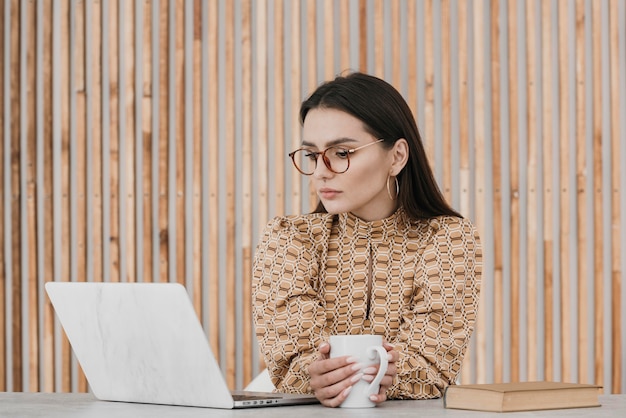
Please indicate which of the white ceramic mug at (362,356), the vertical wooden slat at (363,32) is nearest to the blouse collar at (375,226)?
the white ceramic mug at (362,356)

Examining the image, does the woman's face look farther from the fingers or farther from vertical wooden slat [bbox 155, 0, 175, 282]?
vertical wooden slat [bbox 155, 0, 175, 282]

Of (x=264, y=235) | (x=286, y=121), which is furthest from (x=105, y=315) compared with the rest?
(x=286, y=121)

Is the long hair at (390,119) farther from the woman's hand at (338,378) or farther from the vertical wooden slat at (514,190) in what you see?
the vertical wooden slat at (514,190)

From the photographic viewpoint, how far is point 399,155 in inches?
95.0

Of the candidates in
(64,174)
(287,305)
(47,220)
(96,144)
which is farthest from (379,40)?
(287,305)

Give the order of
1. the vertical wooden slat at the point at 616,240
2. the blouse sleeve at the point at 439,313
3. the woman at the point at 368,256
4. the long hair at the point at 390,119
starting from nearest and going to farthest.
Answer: the blouse sleeve at the point at 439,313, the woman at the point at 368,256, the long hair at the point at 390,119, the vertical wooden slat at the point at 616,240

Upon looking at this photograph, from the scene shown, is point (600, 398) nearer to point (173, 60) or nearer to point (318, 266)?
point (318, 266)

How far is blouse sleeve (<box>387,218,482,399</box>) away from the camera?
83.0 inches

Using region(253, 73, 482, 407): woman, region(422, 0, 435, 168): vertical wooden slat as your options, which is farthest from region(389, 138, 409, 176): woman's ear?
region(422, 0, 435, 168): vertical wooden slat

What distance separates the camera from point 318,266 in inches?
95.5

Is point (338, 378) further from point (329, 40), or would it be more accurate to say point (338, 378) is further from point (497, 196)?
point (329, 40)

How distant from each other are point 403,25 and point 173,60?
104cm

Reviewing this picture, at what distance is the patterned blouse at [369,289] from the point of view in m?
2.20

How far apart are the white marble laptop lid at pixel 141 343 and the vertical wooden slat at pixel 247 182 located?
2333 mm
